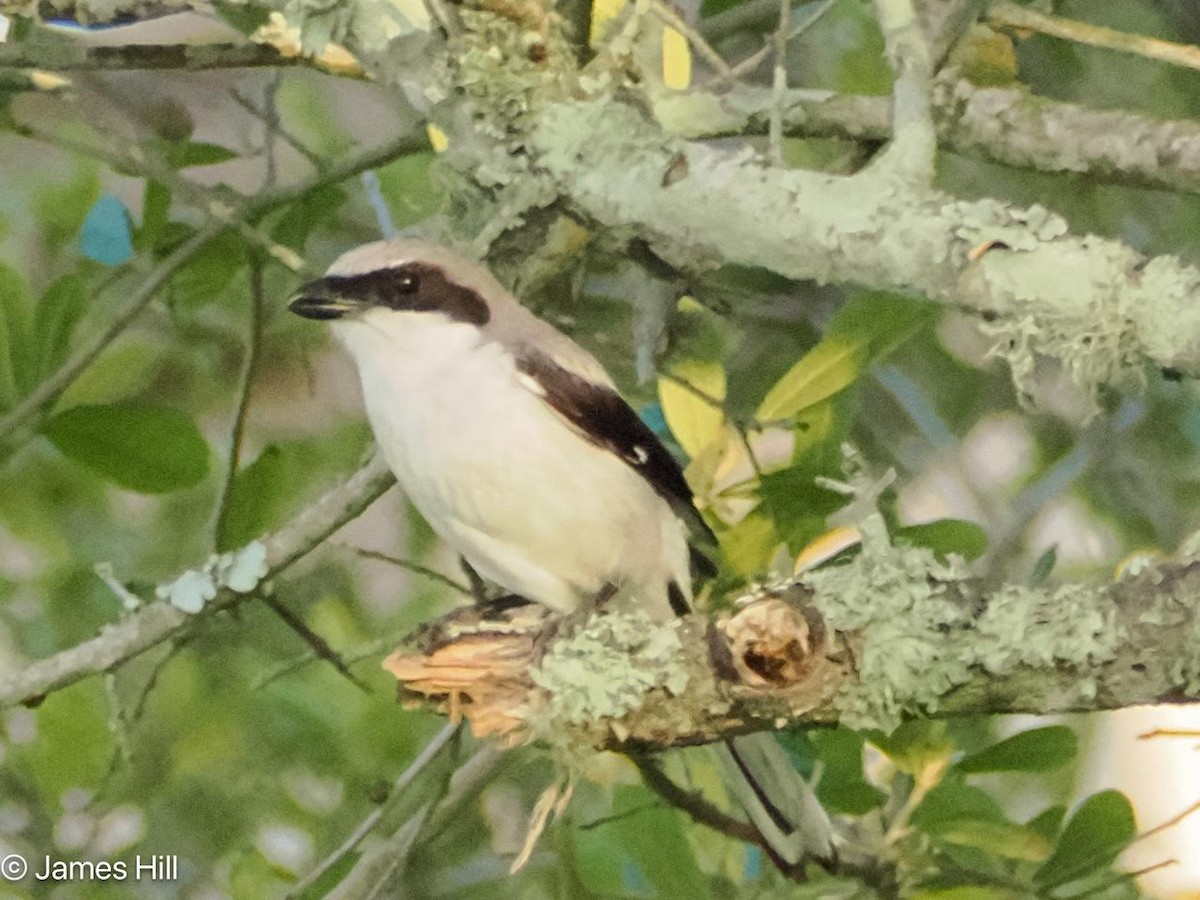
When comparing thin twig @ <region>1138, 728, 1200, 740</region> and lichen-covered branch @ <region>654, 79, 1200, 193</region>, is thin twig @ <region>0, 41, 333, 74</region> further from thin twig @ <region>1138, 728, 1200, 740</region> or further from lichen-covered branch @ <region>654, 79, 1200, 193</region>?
thin twig @ <region>1138, 728, 1200, 740</region>

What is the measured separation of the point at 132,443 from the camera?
939mm

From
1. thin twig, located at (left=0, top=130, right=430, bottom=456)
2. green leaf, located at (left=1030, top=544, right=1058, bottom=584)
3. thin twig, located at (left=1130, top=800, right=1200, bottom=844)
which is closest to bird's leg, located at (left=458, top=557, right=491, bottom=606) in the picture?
thin twig, located at (left=0, top=130, right=430, bottom=456)

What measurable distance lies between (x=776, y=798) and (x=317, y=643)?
380 millimetres

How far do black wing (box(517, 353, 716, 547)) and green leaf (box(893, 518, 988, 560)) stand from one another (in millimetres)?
155

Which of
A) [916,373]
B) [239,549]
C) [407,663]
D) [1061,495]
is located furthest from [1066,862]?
[239,549]

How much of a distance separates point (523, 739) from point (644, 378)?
1.15 ft

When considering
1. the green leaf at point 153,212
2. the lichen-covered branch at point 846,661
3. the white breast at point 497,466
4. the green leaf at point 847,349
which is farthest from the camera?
the green leaf at point 153,212

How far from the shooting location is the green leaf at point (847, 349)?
86 centimetres

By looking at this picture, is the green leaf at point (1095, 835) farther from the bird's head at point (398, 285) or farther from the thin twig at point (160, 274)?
the thin twig at point (160, 274)

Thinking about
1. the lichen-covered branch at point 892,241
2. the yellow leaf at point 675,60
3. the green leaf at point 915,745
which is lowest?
the green leaf at point 915,745

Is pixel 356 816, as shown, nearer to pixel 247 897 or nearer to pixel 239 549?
pixel 247 897

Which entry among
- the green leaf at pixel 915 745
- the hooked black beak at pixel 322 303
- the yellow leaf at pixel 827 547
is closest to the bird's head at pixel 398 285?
the hooked black beak at pixel 322 303

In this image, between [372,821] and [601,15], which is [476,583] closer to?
[372,821]

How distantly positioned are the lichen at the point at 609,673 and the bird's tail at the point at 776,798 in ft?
0.82
